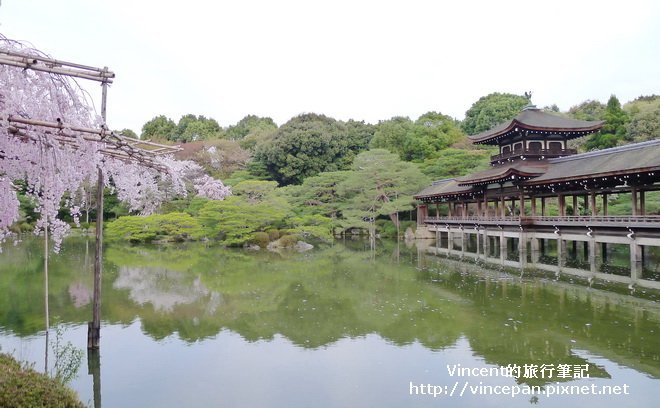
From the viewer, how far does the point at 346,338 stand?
9.09 meters

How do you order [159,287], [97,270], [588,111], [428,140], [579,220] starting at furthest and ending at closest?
[588,111]
[428,140]
[579,220]
[159,287]
[97,270]

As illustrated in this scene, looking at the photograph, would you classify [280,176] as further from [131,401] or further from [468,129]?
[131,401]

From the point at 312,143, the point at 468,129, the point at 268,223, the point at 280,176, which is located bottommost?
the point at 268,223

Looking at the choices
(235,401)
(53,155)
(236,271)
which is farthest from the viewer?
(236,271)

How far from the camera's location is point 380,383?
6820 mm

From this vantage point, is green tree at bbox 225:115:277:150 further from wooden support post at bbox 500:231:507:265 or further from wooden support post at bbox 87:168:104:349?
wooden support post at bbox 87:168:104:349

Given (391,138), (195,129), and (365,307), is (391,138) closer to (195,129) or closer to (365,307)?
(195,129)

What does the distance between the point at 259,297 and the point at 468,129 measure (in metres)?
47.6

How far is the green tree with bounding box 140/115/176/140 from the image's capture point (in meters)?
59.4

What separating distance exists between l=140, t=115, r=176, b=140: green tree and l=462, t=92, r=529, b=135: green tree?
37.6m

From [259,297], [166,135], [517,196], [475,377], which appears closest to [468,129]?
[517,196]

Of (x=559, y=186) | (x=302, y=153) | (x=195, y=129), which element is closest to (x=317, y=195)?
(x=302, y=153)

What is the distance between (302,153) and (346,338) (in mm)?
32160

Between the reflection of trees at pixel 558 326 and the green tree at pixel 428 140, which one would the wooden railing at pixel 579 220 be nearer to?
the reflection of trees at pixel 558 326
